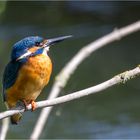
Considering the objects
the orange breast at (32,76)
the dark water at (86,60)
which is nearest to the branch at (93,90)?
the orange breast at (32,76)

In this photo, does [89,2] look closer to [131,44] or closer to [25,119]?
[131,44]

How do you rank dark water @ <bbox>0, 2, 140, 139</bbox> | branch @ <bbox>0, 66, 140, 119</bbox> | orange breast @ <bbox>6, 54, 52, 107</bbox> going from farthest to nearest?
1. dark water @ <bbox>0, 2, 140, 139</bbox>
2. orange breast @ <bbox>6, 54, 52, 107</bbox>
3. branch @ <bbox>0, 66, 140, 119</bbox>

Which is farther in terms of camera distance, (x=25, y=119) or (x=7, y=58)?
(x=7, y=58)

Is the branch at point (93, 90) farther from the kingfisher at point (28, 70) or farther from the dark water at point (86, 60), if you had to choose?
the dark water at point (86, 60)

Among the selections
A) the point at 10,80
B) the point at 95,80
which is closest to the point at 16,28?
the point at 95,80

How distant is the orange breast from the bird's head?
0.09 feet

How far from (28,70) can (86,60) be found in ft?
9.42

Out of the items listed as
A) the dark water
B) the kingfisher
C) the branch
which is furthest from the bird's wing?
the dark water

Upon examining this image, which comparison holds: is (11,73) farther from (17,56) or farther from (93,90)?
(93,90)

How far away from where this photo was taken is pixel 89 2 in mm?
6699

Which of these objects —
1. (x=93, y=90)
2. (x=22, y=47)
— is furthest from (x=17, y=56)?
(x=93, y=90)

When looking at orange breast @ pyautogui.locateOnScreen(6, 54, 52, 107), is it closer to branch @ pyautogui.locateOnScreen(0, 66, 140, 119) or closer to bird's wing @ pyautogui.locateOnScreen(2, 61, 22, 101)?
bird's wing @ pyautogui.locateOnScreen(2, 61, 22, 101)

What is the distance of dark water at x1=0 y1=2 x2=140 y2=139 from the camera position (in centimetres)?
491

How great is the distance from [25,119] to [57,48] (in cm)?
109
